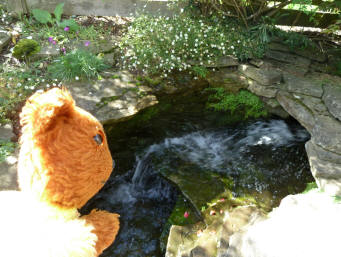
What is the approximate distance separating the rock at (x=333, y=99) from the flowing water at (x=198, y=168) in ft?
2.02

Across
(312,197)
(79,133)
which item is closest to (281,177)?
(312,197)

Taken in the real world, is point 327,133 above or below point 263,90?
below

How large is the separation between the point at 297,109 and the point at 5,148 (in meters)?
4.34

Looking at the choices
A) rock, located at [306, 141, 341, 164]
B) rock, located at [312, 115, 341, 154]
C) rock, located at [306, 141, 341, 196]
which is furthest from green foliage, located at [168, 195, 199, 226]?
rock, located at [312, 115, 341, 154]

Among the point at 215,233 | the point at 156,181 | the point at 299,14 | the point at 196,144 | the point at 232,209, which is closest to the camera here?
the point at 215,233

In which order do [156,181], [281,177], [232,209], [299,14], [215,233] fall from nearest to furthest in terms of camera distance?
[215,233] < [232,209] < [281,177] < [156,181] < [299,14]

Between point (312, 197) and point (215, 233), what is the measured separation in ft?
3.87

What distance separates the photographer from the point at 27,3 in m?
5.86

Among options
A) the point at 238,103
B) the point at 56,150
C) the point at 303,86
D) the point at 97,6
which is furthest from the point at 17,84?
the point at 303,86

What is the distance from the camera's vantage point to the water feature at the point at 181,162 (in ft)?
12.1

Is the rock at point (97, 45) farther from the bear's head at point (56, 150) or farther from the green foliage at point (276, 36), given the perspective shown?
the bear's head at point (56, 150)

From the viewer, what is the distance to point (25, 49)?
4.65 m

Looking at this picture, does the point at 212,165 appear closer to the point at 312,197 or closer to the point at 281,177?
the point at 281,177

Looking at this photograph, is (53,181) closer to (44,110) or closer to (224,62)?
(44,110)
